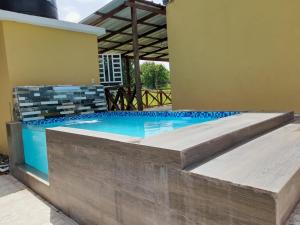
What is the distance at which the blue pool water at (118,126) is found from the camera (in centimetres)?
450

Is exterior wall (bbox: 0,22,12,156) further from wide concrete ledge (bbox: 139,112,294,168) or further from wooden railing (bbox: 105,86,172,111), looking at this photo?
wide concrete ledge (bbox: 139,112,294,168)

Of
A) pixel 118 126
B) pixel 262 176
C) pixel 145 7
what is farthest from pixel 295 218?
pixel 145 7

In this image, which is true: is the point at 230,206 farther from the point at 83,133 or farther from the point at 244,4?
the point at 244,4

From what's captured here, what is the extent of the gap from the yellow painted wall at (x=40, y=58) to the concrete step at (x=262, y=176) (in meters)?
5.45

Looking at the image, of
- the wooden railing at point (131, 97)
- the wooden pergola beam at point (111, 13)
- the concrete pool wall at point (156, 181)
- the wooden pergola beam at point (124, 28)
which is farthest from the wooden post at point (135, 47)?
the concrete pool wall at point (156, 181)

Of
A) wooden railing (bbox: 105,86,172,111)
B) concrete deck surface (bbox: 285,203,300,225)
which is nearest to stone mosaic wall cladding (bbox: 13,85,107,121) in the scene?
wooden railing (bbox: 105,86,172,111)

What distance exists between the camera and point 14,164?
513 centimetres

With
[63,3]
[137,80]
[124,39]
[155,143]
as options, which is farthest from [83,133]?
[124,39]

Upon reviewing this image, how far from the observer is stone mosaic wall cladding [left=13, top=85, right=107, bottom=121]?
19.0ft

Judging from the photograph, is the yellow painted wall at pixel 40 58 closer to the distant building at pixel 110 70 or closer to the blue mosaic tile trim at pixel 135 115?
the blue mosaic tile trim at pixel 135 115

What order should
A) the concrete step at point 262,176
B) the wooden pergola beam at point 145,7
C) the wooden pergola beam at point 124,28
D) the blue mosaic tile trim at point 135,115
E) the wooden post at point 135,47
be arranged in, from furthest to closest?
the wooden pergola beam at point 124,28 < the wooden post at point 135,47 < the wooden pergola beam at point 145,7 < the blue mosaic tile trim at point 135,115 < the concrete step at point 262,176

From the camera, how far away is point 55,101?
6.36 meters

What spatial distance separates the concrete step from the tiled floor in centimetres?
215

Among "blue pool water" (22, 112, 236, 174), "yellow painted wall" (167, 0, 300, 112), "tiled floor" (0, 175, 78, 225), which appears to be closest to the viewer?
"tiled floor" (0, 175, 78, 225)
